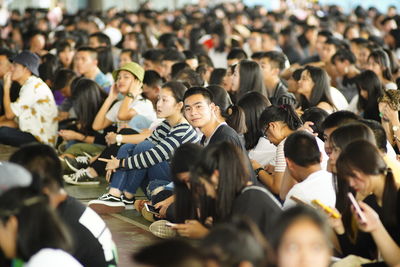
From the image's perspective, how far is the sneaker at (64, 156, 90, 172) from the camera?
7.08m

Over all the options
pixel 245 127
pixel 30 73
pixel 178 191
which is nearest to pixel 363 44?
pixel 30 73

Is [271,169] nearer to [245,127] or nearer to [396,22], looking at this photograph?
[245,127]

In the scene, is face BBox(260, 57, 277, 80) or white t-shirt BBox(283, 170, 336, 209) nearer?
white t-shirt BBox(283, 170, 336, 209)

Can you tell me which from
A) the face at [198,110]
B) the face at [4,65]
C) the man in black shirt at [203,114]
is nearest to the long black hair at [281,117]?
the man in black shirt at [203,114]

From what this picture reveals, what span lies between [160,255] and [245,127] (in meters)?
3.55

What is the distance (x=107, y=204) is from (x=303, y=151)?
2.00 metres

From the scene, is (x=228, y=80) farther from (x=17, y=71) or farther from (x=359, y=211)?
(x=359, y=211)

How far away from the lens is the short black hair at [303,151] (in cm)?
430

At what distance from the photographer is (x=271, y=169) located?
5.60 meters

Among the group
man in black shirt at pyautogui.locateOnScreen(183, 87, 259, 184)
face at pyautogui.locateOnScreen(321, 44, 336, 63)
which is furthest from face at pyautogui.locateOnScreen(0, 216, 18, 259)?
face at pyautogui.locateOnScreen(321, 44, 336, 63)

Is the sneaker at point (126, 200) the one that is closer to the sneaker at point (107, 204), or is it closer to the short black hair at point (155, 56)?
A: the sneaker at point (107, 204)

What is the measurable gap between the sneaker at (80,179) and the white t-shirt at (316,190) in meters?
2.91

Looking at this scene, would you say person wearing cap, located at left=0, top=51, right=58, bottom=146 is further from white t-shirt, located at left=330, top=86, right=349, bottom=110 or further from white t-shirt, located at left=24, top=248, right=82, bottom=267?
white t-shirt, located at left=24, top=248, right=82, bottom=267

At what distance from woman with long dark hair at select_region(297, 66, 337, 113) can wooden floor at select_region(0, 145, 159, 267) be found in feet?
6.07
